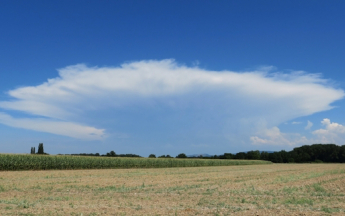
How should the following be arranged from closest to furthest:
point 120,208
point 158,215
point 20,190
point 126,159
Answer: point 158,215 < point 120,208 < point 20,190 < point 126,159

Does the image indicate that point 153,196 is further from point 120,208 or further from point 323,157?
point 323,157

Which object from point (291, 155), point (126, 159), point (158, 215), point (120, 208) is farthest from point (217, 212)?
point (291, 155)

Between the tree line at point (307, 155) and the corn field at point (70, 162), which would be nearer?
the corn field at point (70, 162)

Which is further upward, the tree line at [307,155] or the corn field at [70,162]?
the corn field at [70,162]

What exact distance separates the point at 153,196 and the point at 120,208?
4121mm

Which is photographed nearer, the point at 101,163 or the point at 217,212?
the point at 217,212

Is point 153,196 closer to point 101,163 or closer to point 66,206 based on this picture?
point 66,206

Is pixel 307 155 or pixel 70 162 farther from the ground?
pixel 70 162

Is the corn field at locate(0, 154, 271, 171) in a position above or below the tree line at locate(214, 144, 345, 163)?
above

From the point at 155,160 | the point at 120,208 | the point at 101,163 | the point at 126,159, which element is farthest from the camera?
the point at 155,160

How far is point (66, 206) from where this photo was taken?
1312 centimetres

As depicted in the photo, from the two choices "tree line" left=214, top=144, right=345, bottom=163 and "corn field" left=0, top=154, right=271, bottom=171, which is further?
"tree line" left=214, top=144, right=345, bottom=163

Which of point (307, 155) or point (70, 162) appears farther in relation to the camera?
point (307, 155)

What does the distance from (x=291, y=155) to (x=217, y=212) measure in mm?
132713
